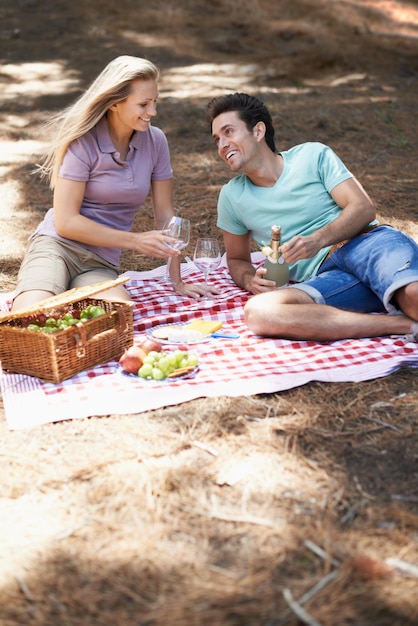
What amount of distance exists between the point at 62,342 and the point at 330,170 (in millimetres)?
1816

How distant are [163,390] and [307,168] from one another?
166cm

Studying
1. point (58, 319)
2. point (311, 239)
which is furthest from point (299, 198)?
point (58, 319)

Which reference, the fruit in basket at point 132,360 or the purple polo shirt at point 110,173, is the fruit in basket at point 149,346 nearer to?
the fruit in basket at point 132,360

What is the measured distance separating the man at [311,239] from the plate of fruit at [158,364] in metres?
0.54

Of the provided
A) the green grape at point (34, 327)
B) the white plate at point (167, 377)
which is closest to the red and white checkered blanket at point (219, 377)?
the white plate at point (167, 377)

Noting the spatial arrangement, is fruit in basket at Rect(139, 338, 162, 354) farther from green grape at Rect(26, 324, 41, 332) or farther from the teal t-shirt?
the teal t-shirt

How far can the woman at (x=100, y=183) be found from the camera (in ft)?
13.1

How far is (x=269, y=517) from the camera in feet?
8.06

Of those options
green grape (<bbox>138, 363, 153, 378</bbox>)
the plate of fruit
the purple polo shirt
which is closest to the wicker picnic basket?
the plate of fruit

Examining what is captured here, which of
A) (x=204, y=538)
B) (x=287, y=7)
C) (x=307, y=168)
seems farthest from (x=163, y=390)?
(x=287, y=7)

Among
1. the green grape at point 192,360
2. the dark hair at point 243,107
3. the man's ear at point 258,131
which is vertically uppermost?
the dark hair at point 243,107

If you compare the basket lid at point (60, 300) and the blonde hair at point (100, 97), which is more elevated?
the blonde hair at point (100, 97)

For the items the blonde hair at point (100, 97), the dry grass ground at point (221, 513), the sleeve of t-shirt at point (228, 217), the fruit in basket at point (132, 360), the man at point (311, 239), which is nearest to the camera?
the dry grass ground at point (221, 513)

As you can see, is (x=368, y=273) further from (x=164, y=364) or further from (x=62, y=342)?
(x=62, y=342)
